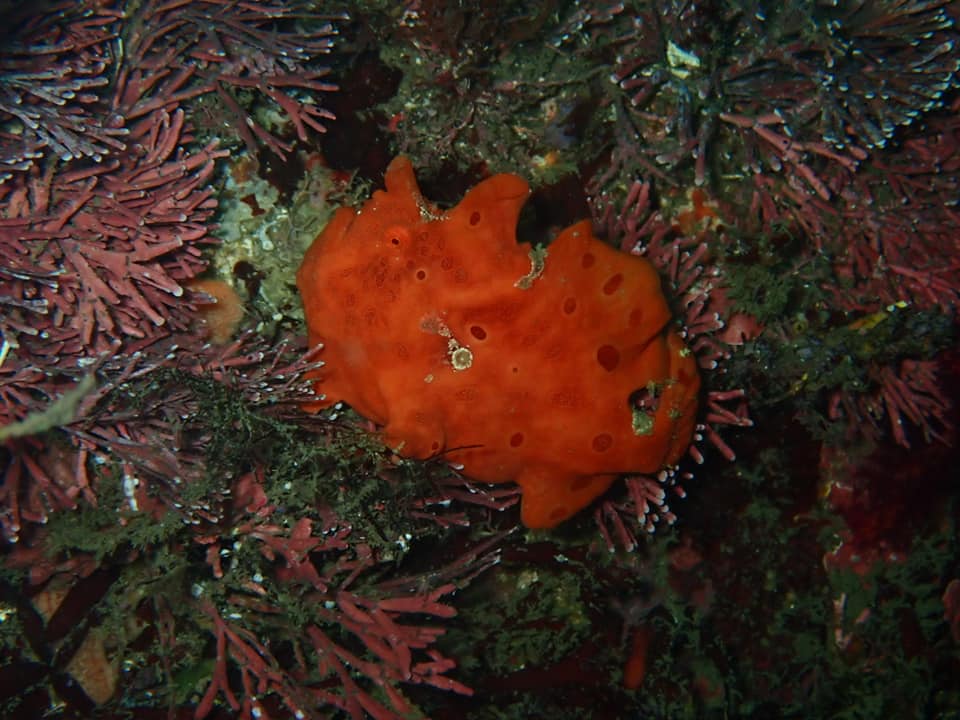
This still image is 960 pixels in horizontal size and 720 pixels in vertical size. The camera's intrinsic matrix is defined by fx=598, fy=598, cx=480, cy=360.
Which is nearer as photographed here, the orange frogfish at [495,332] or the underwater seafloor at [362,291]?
the orange frogfish at [495,332]

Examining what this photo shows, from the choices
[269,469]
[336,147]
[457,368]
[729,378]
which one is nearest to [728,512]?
[729,378]

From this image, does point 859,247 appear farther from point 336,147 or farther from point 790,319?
point 336,147

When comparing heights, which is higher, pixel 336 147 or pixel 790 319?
pixel 336 147

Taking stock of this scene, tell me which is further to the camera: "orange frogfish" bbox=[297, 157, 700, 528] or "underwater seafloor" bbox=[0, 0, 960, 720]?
"underwater seafloor" bbox=[0, 0, 960, 720]
